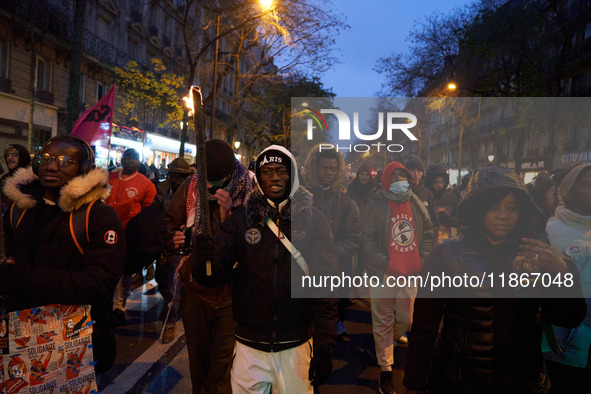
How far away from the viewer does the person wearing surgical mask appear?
152 inches

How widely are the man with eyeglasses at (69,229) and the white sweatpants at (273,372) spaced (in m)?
0.76

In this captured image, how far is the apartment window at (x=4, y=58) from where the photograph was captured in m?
17.3

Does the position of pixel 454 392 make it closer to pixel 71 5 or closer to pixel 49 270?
pixel 49 270

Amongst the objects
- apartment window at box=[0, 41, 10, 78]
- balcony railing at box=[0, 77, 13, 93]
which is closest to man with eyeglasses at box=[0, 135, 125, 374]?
balcony railing at box=[0, 77, 13, 93]

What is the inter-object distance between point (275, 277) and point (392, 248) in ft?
6.63

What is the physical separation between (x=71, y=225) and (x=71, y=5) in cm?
2267

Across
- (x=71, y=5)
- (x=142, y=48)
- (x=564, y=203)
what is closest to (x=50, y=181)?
(x=564, y=203)

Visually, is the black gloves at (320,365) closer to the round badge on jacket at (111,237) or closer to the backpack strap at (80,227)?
the round badge on jacket at (111,237)

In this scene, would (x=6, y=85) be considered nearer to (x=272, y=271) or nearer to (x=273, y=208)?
(x=273, y=208)

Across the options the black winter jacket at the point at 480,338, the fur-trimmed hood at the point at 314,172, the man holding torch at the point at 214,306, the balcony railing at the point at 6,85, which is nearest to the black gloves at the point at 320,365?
the black winter jacket at the point at 480,338

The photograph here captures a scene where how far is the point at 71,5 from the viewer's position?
20.4 meters

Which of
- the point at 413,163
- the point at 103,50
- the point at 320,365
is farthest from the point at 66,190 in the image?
the point at 103,50

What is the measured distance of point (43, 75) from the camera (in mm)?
19906

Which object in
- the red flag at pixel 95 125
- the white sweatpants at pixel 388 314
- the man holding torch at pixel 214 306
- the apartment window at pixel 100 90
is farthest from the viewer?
the apartment window at pixel 100 90
